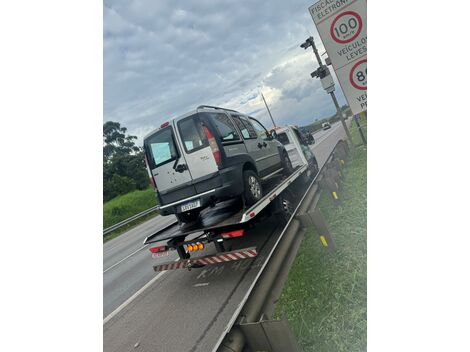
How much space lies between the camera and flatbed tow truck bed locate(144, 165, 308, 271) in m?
4.23

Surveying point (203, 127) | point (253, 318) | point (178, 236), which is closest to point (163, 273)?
point (178, 236)

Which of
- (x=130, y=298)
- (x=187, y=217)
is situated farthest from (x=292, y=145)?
(x=130, y=298)

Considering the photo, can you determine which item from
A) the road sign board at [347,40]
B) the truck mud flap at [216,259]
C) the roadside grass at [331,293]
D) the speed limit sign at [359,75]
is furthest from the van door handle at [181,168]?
the speed limit sign at [359,75]

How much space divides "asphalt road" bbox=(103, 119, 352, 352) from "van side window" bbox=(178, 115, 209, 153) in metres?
1.91

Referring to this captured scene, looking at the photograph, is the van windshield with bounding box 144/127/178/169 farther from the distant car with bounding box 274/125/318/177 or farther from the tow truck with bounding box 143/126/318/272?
the distant car with bounding box 274/125/318/177

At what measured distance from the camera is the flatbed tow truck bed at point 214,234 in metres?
4.23

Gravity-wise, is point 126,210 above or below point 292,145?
above

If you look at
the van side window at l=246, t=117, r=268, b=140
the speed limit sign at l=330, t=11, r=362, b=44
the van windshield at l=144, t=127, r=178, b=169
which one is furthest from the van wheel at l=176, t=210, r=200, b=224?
the speed limit sign at l=330, t=11, r=362, b=44

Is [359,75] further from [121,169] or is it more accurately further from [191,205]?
[121,169]

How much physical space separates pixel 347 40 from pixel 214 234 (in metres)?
2.98

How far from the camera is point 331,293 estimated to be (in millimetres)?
3404

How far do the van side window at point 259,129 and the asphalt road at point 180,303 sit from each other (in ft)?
5.90

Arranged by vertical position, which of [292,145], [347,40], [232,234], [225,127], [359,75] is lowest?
[232,234]

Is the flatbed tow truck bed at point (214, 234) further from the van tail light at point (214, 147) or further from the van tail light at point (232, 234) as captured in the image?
the van tail light at point (214, 147)
